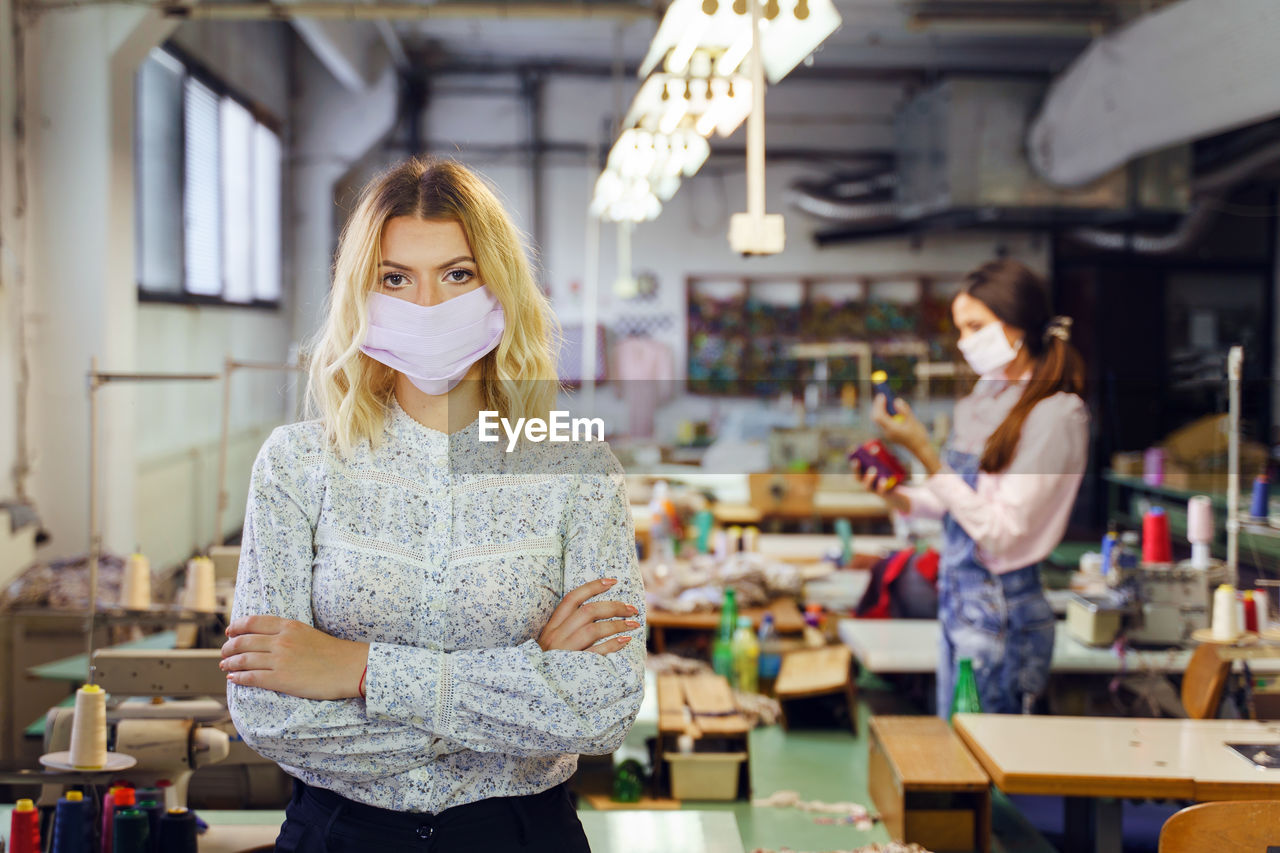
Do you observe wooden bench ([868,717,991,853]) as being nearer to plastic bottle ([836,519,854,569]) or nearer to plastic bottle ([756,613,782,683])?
plastic bottle ([756,613,782,683])

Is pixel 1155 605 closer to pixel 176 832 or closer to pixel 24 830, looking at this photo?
pixel 176 832

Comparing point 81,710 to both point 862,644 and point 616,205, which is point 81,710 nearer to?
point 862,644

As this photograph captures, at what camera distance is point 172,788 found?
236 cm

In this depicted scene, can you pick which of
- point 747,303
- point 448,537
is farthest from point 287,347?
point 448,537

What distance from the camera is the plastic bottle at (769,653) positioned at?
477 centimetres

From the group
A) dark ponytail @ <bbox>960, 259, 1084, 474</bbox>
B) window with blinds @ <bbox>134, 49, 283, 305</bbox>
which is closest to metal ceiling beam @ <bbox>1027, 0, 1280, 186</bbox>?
dark ponytail @ <bbox>960, 259, 1084, 474</bbox>

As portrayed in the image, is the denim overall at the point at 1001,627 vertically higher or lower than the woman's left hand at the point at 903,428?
lower

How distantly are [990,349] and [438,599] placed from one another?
1.95 m

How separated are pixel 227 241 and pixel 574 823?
313 inches

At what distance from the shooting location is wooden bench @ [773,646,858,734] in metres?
4.43

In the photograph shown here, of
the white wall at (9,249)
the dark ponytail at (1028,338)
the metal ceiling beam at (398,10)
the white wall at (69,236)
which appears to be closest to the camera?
the dark ponytail at (1028,338)

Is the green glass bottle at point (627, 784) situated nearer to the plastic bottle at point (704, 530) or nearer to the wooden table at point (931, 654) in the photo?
the wooden table at point (931, 654)
